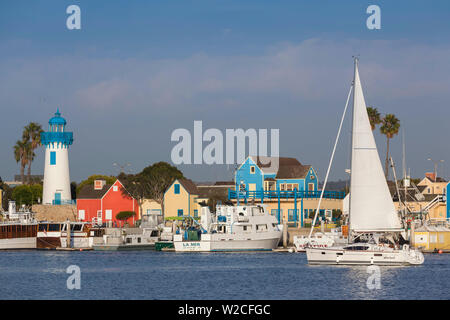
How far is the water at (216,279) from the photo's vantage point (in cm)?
4600

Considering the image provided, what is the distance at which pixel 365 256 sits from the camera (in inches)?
2208

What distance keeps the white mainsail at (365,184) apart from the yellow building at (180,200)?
4500 centimetres

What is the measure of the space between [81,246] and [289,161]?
27975mm

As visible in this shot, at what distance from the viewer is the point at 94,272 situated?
58906 millimetres

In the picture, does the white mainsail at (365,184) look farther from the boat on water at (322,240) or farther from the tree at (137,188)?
the tree at (137,188)

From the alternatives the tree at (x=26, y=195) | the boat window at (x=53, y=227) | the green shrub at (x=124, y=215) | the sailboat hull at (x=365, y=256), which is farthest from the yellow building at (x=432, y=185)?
the sailboat hull at (x=365, y=256)

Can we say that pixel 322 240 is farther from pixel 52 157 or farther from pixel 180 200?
pixel 52 157

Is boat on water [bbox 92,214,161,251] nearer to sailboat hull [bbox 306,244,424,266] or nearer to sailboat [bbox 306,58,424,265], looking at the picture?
sailboat hull [bbox 306,244,424,266]

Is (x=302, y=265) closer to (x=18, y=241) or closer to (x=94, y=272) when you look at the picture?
(x=94, y=272)

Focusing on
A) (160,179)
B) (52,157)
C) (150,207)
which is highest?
(52,157)

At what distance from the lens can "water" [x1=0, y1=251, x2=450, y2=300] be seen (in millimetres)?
46000

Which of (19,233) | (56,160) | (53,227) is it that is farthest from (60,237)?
(56,160)

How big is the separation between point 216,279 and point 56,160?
50.9 metres

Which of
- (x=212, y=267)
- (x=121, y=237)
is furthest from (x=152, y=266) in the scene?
(x=121, y=237)
